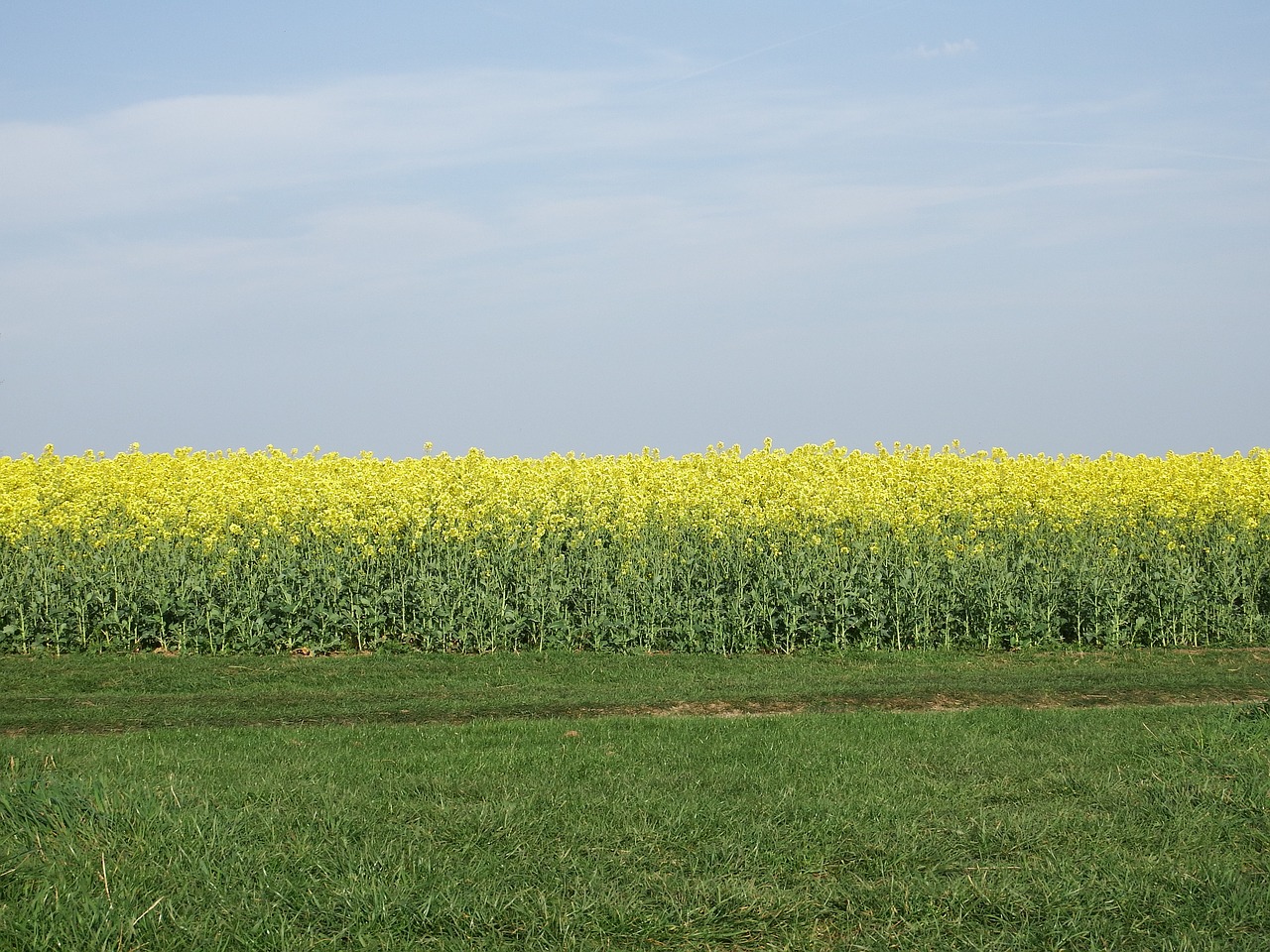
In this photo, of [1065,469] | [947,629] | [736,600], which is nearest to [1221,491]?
[1065,469]

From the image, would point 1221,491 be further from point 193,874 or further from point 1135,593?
point 193,874

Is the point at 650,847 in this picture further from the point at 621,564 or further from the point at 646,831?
the point at 621,564

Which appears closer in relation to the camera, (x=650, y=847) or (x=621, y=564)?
(x=650, y=847)

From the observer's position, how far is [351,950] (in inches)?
217

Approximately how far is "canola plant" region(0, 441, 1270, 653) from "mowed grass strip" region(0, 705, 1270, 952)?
22.8ft

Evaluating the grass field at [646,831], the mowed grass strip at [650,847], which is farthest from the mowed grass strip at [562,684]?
the mowed grass strip at [650,847]

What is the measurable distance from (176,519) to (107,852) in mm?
13039

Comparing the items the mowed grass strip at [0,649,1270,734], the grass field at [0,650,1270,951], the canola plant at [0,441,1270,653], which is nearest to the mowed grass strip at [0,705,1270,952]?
the grass field at [0,650,1270,951]

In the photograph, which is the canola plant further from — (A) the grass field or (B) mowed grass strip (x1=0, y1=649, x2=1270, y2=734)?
(A) the grass field

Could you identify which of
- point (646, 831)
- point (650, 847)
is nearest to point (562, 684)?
point (646, 831)

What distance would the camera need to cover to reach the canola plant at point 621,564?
53.8 feet

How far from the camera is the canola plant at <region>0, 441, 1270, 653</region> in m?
16.4

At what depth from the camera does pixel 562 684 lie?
14.1 meters

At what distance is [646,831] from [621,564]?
418 inches
